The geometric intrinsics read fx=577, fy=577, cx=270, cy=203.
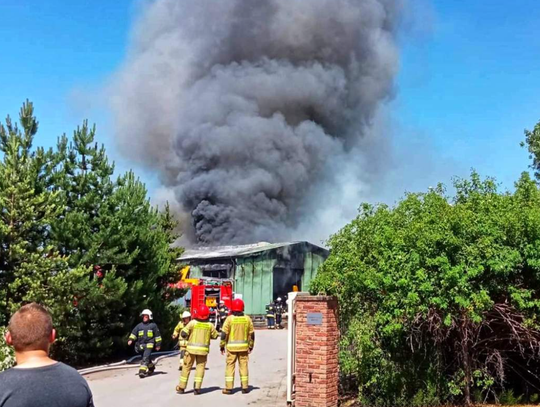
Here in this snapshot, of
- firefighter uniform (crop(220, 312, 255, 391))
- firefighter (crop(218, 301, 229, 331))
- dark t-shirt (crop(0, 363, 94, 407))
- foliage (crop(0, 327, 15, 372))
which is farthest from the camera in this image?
firefighter (crop(218, 301, 229, 331))

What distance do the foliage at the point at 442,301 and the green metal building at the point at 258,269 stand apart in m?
17.1

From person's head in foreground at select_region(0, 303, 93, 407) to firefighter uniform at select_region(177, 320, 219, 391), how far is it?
6.72 m

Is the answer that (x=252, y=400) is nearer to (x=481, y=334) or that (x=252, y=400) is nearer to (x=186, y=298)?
(x=481, y=334)

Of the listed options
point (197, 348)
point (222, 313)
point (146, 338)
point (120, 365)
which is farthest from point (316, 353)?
point (222, 313)

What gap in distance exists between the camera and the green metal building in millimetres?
25219

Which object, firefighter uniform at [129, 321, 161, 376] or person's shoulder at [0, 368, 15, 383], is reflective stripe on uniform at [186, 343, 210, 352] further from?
person's shoulder at [0, 368, 15, 383]

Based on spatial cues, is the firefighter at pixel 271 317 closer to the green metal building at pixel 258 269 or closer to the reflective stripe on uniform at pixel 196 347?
the green metal building at pixel 258 269

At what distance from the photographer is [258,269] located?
Result: 25703mm

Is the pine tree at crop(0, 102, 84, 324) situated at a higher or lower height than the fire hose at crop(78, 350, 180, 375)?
higher

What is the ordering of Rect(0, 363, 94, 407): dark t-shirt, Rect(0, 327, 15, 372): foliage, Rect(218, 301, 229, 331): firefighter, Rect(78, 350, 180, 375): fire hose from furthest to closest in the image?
Rect(218, 301, 229, 331): firefighter, Rect(78, 350, 180, 375): fire hose, Rect(0, 327, 15, 372): foliage, Rect(0, 363, 94, 407): dark t-shirt

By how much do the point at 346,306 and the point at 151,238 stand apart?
22.9 ft

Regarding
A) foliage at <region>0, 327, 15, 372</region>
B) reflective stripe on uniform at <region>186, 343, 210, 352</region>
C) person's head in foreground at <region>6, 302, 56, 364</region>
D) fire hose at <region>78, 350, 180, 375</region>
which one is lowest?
fire hose at <region>78, 350, 180, 375</region>

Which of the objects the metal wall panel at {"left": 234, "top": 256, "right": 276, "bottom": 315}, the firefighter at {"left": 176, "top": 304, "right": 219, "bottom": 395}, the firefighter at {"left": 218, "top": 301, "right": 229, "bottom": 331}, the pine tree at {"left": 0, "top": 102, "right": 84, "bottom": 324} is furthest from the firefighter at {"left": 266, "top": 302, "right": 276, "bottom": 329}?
the firefighter at {"left": 176, "top": 304, "right": 219, "bottom": 395}

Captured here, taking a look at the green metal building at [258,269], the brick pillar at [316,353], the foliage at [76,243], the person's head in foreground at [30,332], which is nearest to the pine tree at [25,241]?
the foliage at [76,243]
